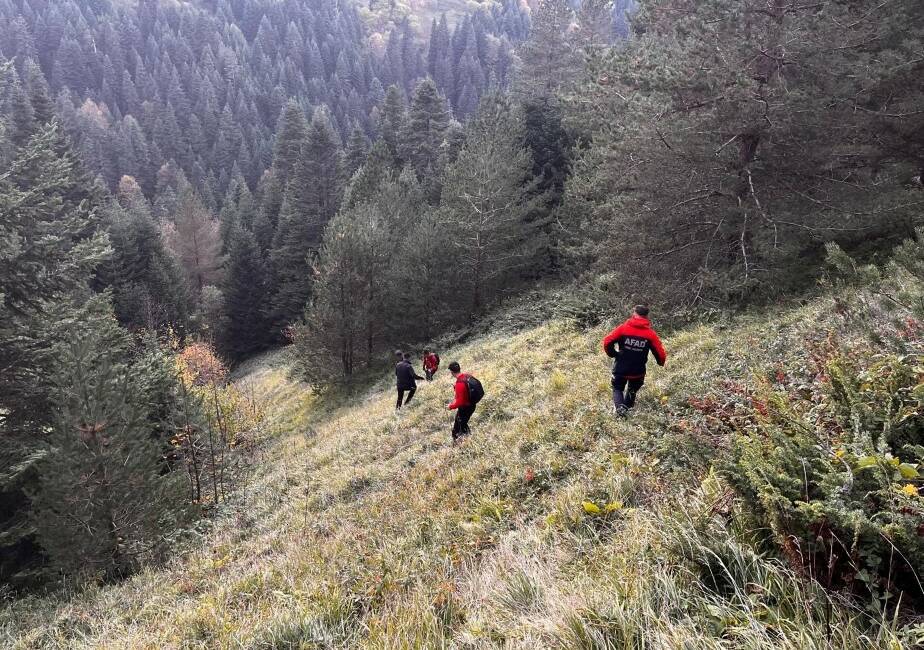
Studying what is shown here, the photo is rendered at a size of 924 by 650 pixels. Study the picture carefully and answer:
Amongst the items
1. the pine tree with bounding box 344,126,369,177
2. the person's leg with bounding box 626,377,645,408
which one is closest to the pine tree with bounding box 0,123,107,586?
the person's leg with bounding box 626,377,645,408

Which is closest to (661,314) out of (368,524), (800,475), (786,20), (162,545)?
(786,20)

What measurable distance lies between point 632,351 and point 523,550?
3.93m

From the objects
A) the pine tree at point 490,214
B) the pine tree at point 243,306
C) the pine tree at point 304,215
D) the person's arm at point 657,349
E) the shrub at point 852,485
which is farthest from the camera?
A: the pine tree at point 243,306

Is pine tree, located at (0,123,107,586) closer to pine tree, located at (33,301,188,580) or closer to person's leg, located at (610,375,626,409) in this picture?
pine tree, located at (33,301,188,580)

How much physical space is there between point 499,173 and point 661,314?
1606 centimetres

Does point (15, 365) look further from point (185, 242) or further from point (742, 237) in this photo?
point (185, 242)

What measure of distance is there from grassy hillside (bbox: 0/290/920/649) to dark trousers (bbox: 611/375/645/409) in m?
0.27

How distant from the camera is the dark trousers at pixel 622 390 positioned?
739 cm

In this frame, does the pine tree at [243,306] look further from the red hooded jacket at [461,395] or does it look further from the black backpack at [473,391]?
the black backpack at [473,391]

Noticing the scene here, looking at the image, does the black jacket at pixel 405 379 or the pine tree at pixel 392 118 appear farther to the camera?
the pine tree at pixel 392 118

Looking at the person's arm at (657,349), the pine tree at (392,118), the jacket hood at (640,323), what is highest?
the pine tree at (392,118)

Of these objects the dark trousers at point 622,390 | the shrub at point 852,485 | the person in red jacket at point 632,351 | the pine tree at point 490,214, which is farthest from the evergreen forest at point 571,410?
the person in red jacket at point 632,351

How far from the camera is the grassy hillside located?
2857 millimetres

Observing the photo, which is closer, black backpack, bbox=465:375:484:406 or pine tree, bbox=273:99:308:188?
black backpack, bbox=465:375:484:406
